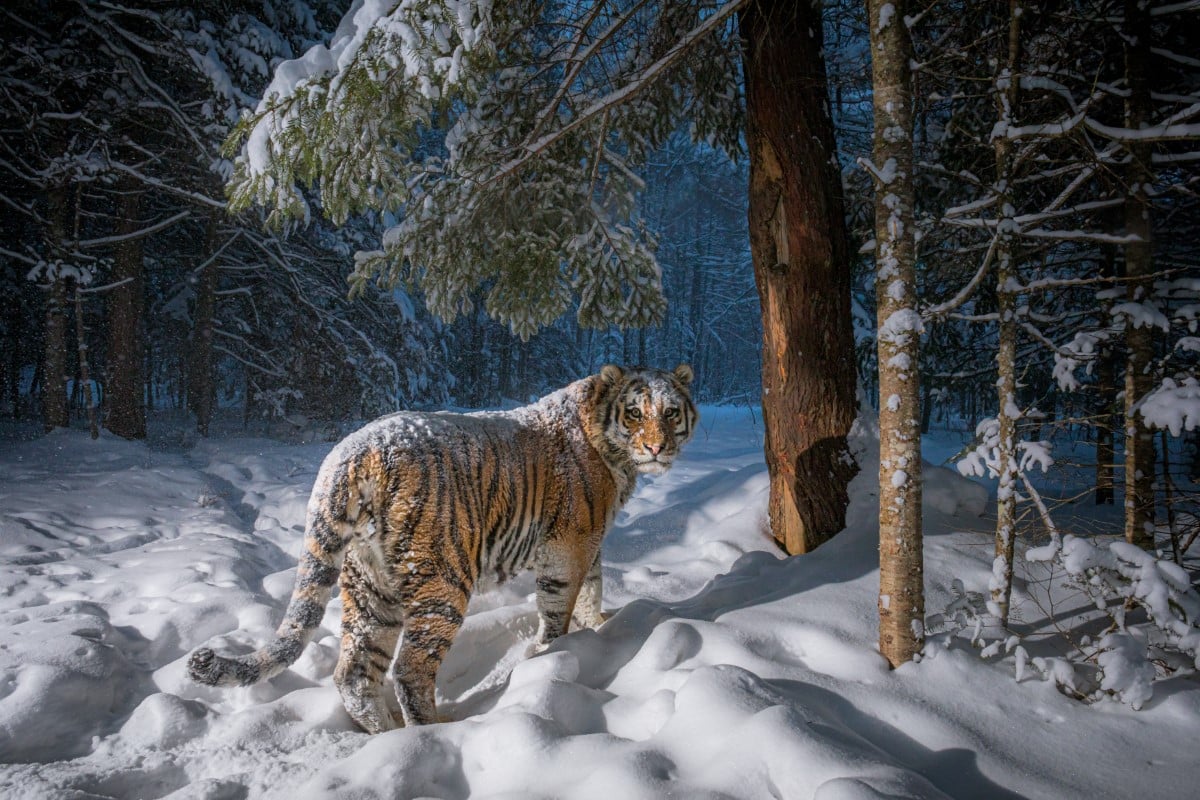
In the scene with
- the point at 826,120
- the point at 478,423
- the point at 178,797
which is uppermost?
the point at 826,120

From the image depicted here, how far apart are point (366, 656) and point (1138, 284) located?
15.0 feet

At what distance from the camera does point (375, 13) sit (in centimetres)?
343

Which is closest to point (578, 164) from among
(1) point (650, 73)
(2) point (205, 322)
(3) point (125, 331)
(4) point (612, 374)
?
(1) point (650, 73)

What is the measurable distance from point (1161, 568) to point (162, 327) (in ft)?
69.6

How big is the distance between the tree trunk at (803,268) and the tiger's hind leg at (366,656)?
3150 millimetres

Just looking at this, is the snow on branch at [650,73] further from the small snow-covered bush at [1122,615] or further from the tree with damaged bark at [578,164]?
the small snow-covered bush at [1122,615]

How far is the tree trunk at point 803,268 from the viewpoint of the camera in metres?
4.53

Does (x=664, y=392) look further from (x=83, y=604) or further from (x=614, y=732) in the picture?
(x=83, y=604)

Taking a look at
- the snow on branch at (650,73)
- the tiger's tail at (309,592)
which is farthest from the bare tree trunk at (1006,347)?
the tiger's tail at (309,592)

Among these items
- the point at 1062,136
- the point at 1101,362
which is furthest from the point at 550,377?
the point at 1062,136

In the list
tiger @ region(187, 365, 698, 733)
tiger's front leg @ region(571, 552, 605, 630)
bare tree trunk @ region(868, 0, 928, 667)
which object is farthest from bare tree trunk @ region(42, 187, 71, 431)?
bare tree trunk @ region(868, 0, 928, 667)

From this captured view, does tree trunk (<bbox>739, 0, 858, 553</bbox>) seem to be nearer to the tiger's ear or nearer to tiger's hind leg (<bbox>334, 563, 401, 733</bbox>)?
the tiger's ear

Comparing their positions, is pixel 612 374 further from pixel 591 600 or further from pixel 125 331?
pixel 125 331

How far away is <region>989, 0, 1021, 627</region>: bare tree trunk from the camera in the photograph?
2852 millimetres
